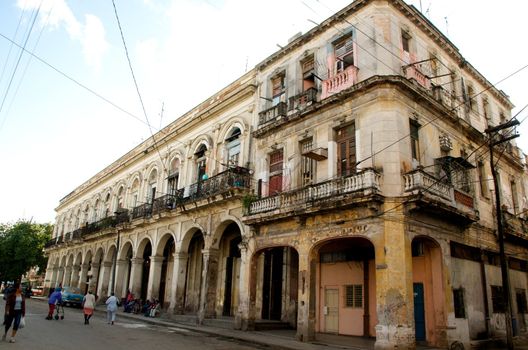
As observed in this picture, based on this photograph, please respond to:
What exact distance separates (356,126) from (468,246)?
6055 millimetres

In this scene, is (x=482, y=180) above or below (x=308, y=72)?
below

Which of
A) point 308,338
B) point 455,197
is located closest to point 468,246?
point 455,197

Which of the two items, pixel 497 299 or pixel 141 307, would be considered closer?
pixel 497 299

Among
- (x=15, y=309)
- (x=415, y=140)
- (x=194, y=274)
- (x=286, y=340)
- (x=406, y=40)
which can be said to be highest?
(x=406, y=40)

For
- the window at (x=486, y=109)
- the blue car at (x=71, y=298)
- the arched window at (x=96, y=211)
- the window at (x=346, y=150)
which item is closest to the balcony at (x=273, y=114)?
the window at (x=346, y=150)

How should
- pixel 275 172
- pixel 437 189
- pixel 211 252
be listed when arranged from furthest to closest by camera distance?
pixel 211 252 < pixel 275 172 < pixel 437 189

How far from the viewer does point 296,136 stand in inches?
625

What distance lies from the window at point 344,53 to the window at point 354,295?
26.4ft

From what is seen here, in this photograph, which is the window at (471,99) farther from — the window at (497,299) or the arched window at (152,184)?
the arched window at (152,184)

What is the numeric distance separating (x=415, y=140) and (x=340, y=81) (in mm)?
3352

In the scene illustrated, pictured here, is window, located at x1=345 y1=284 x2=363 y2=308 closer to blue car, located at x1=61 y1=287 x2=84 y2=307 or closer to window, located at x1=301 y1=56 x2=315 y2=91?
window, located at x1=301 y1=56 x2=315 y2=91

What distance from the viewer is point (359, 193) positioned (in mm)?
11914

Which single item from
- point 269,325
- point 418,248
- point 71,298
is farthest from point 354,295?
point 71,298

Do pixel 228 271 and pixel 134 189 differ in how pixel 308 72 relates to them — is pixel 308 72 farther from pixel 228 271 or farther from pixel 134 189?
pixel 134 189
